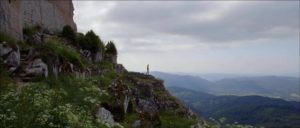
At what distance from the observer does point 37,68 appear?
2822 centimetres

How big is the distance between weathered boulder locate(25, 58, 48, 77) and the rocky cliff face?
148 inches

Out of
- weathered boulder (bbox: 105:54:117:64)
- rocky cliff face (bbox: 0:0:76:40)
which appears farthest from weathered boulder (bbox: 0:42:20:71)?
weathered boulder (bbox: 105:54:117:64)

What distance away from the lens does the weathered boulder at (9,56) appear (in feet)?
92.9

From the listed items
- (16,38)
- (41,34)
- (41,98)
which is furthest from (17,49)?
(41,98)

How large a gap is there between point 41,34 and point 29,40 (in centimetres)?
513

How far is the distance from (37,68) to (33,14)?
16.4 m

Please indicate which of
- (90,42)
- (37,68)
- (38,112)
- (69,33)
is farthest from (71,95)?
(69,33)

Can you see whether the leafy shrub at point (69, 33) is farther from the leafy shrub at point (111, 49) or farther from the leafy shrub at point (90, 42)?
the leafy shrub at point (111, 49)

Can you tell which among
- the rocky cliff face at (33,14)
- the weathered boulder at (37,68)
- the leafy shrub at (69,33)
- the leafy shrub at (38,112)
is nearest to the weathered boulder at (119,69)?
the leafy shrub at (69,33)

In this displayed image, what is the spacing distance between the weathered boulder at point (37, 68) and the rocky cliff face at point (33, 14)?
376cm

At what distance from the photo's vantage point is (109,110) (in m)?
28.1

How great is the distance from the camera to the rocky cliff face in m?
31.4

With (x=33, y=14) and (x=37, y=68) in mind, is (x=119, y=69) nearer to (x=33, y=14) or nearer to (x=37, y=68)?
(x=33, y=14)

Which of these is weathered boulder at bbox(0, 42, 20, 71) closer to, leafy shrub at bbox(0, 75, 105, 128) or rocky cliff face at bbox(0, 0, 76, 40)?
rocky cliff face at bbox(0, 0, 76, 40)
